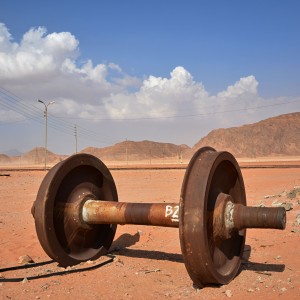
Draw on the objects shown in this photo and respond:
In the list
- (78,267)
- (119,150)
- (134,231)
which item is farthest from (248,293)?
(119,150)

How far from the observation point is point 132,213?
491cm

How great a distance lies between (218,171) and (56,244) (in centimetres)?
227

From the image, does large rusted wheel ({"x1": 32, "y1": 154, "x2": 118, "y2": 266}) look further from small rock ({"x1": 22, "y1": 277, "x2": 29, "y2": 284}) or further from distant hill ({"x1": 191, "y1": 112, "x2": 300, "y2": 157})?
distant hill ({"x1": 191, "y1": 112, "x2": 300, "y2": 157})

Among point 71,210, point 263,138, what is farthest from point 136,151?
point 71,210

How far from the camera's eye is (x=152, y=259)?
582cm

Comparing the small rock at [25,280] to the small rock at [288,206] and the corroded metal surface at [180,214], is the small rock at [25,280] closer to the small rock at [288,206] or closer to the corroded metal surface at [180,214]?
the corroded metal surface at [180,214]

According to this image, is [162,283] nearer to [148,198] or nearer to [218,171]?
[218,171]

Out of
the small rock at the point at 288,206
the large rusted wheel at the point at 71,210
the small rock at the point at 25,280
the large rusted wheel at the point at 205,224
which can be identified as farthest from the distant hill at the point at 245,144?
the large rusted wheel at the point at 205,224

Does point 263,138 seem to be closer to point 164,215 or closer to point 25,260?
point 25,260

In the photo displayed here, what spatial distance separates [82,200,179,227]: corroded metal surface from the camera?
181 inches

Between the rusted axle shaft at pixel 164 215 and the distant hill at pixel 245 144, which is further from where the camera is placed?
the distant hill at pixel 245 144

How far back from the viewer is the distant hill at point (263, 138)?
9848cm

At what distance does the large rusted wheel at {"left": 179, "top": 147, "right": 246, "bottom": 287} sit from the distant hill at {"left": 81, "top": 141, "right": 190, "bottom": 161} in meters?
105

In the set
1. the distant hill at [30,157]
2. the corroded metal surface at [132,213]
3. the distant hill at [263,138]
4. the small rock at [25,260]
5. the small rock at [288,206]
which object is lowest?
the small rock at [25,260]
